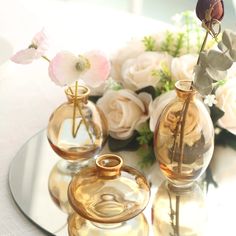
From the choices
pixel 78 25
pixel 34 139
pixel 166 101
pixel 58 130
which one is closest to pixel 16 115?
pixel 34 139

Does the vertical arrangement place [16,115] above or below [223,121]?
below

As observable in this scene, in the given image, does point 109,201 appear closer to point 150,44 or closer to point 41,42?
point 41,42

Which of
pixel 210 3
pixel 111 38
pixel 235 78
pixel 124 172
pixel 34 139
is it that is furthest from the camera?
pixel 111 38

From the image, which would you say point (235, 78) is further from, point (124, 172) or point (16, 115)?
point (16, 115)

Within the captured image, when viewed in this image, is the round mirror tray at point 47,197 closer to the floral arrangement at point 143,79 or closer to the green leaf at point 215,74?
the floral arrangement at point 143,79

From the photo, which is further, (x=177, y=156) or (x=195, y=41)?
(x=195, y=41)

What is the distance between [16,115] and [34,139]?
90 mm

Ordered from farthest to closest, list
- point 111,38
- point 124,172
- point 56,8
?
1. point 56,8
2. point 111,38
3. point 124,172

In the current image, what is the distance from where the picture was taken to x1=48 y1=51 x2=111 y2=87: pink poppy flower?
2.50 feet

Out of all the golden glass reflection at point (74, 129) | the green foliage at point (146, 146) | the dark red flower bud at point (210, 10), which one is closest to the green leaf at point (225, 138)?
the green foliage at point (146, 146)

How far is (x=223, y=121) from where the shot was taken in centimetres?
88

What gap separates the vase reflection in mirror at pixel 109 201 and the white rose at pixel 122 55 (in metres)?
0.26

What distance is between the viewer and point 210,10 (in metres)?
0.63

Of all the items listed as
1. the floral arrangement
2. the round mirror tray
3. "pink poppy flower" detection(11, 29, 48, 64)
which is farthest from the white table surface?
"pink poppy flower" detection(11, 29, 48, 64)
